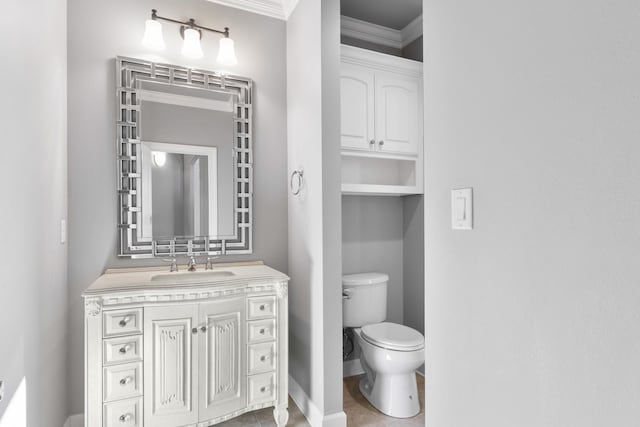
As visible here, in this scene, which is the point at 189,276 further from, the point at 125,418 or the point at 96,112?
the point at 96,112

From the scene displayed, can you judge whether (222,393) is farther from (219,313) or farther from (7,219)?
(7,219)

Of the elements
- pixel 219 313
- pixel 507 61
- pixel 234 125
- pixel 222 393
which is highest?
pixel 234 125

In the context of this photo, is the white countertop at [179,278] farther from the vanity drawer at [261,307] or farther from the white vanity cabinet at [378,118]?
the white vanity cabinet at [378,118]

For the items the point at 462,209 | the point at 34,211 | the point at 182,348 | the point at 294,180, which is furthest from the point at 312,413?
the point at 34,211

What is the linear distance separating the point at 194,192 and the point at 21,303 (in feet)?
3.47

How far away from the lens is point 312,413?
193 cm

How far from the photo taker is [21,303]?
47.0 inches

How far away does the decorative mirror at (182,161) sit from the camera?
1.98 metres

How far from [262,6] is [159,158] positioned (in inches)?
48.6

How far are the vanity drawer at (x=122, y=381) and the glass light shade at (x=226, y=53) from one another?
1.78m

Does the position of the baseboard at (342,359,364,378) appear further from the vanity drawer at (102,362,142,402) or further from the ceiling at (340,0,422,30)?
the ceiling at (340,0,422,30)

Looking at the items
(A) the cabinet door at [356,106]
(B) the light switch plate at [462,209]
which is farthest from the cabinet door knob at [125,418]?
(A) the cabinet door at [356,106]

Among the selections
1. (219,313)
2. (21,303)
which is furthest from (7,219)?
(219,313)

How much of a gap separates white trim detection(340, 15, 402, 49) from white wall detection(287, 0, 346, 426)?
596 millimetres
